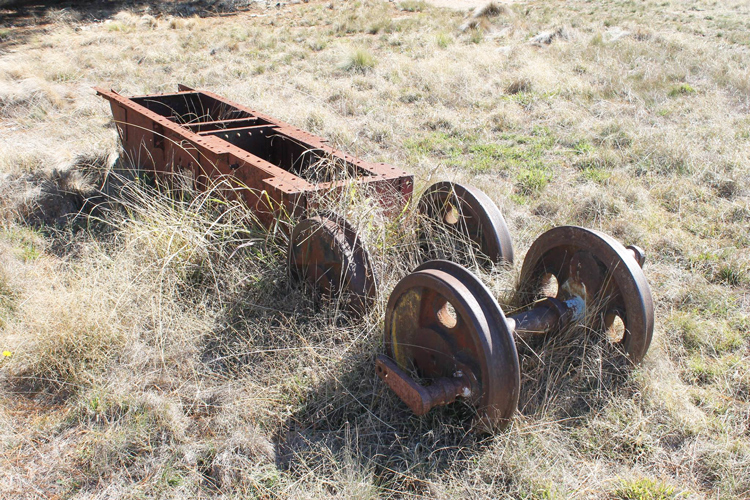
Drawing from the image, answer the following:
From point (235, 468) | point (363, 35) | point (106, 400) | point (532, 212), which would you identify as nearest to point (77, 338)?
point (106, 400)

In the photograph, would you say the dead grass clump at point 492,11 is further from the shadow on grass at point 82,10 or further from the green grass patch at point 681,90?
the green grass patch at point 681,90

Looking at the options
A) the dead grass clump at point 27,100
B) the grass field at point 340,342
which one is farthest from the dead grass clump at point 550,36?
the dead grass clump at point 27,100

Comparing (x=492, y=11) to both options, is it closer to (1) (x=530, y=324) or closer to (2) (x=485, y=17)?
(2) (x=485, y=17)

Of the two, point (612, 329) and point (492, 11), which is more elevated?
point (492, 11)

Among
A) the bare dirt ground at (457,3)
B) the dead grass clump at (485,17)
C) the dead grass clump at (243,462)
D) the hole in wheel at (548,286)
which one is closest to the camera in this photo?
the dead grass clump at (243,462)

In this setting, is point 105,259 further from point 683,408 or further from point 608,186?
point 608,186

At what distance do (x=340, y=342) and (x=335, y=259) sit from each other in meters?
0.52

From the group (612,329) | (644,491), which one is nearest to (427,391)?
(644,491)

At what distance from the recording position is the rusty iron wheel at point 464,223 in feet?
13.1

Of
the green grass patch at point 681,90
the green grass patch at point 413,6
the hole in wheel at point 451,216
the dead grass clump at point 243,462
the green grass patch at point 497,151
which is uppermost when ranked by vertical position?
the green grass patch at point 413,6

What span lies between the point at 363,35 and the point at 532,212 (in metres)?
12.4

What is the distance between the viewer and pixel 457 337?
2951 millimetres

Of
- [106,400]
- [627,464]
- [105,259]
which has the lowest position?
[627,464]

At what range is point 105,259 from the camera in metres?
4.38
